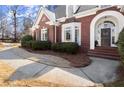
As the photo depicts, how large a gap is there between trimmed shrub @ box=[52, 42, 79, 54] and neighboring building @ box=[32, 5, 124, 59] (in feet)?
0.37

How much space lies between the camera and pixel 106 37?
4199 mm

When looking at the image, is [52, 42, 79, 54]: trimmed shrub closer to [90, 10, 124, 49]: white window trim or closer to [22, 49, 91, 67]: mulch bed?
[22, 49, 91, 67]: mulch bed

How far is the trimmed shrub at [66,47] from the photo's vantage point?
12.8ft

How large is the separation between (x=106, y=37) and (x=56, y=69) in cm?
122

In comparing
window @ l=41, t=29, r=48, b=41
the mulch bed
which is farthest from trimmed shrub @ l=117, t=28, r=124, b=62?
window @ l=41, t=29, r=48, b=41

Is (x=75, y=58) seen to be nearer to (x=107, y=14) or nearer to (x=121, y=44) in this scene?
(x=121, y=44)

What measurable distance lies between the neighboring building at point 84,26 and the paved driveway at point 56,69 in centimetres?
31

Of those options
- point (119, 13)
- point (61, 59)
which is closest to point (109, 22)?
→ point (119, 13)

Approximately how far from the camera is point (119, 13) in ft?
13.1

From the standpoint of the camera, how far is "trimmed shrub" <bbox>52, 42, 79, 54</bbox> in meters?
3.91

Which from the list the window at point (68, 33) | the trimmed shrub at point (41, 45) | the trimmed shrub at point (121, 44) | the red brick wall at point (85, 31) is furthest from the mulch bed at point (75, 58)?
the trimmed shrub at point (121, 44)

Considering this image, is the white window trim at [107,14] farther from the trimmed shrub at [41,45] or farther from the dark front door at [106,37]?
the trimmed shrub at [41,45]
